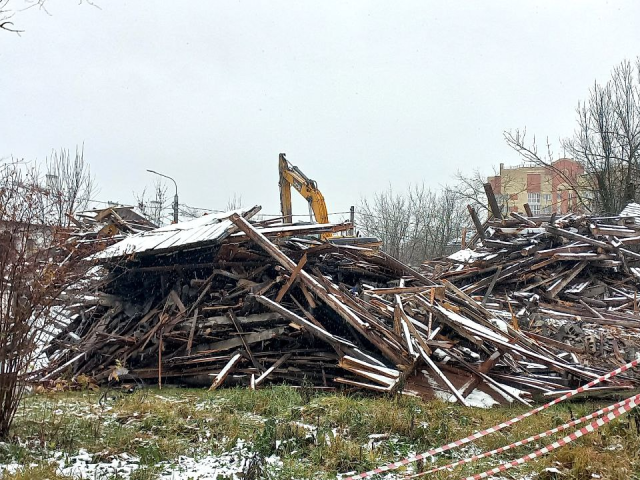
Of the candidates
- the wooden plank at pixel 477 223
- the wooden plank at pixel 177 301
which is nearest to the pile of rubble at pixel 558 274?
the wooden plank at pixel 477 223

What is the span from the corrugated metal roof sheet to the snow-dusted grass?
10.7 ft

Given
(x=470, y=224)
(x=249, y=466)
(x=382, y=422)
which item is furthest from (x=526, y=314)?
(x=470, y=224)

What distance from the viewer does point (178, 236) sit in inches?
411

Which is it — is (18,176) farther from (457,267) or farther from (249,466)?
(457,267)

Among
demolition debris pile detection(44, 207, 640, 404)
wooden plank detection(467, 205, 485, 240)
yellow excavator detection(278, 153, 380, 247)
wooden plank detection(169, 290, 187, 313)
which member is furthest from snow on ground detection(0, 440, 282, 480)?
wooden plank detection(467, 205, 485, 240)

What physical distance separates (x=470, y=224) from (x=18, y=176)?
1773 inches

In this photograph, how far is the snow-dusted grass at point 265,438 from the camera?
4.48 meters

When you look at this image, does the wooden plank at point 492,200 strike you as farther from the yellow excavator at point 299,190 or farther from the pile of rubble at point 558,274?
the yellow excavator at point 299,190

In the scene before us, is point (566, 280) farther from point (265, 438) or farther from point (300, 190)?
point (265, 438)

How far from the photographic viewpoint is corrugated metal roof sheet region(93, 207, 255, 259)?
948 cm

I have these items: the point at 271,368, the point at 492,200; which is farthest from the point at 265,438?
the point at 492,200

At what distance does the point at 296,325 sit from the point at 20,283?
4482mm

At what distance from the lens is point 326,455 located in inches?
190

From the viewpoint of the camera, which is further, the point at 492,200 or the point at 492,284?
the point at 492,200
